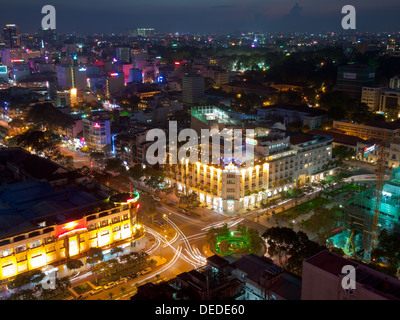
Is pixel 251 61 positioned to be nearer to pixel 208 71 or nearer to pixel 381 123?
pixel 208 71

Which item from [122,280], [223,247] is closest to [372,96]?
[223,247]

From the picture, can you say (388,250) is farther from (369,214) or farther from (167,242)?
(167,242)

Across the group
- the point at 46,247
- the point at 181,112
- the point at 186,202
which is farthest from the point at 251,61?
the point at 46,247

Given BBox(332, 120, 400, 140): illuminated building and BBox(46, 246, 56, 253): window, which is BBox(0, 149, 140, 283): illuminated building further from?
BBox(332, 120, 400, 140): illuminated building

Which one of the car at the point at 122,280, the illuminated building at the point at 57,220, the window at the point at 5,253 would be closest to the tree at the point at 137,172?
the illuminated building at the point at 57,220

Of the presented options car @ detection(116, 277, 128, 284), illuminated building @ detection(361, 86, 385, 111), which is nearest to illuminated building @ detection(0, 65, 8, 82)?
illuminated building @ detection(361, 86, 385, 111)

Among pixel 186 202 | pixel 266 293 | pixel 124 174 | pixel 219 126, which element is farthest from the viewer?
pixel 219 126

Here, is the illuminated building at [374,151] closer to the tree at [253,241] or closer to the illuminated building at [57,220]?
the tree at [253,241]
